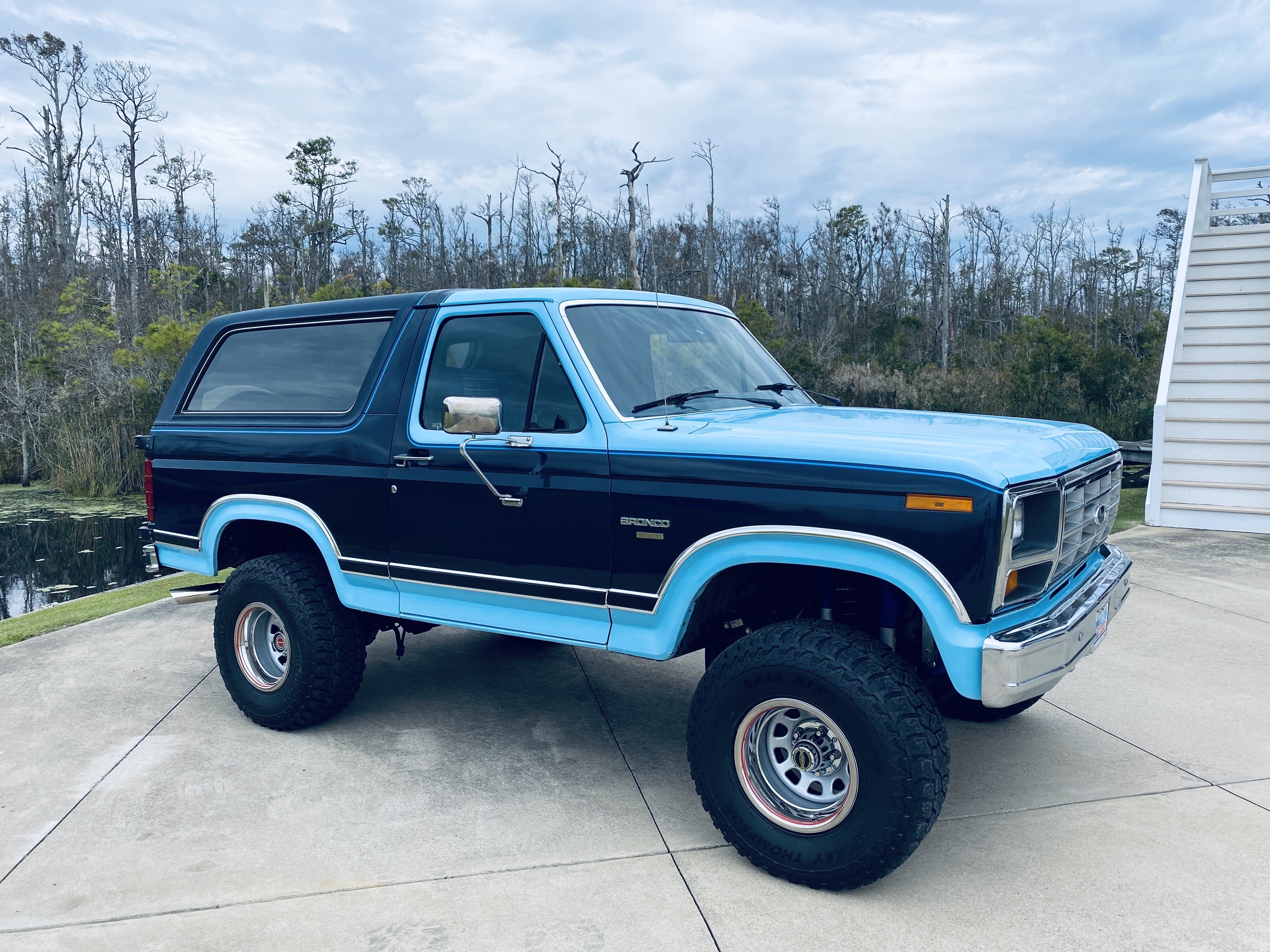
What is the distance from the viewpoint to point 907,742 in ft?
9.76

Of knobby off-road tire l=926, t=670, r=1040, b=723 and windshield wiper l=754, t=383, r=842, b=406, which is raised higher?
windshield wiper l=754, t=383, r=842, b=406

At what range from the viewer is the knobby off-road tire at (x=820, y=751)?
3000 mm

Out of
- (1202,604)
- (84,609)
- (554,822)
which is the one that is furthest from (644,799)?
(84,609)

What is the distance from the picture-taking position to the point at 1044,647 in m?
2.99

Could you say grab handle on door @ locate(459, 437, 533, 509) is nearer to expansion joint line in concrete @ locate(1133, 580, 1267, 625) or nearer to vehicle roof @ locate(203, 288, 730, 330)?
vehicle roof @ locate(203, 288, 730, 330)

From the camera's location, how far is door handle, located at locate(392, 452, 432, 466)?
4.11 meters

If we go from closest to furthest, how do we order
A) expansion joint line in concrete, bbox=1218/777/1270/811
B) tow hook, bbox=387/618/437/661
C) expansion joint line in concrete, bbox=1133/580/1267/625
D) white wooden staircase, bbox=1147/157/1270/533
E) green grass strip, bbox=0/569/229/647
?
expansion joint line in concrete, bbox=1218/777/1270/811
tow hook, bbox=387/618/437/661
expansion joint line in concrete, bbox=1133/580/1267/625
green grass strip, bbox=0/569/229/647
white wooden staircase, bbox=1147/157/1270/533

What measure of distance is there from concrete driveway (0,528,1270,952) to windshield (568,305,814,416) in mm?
1740

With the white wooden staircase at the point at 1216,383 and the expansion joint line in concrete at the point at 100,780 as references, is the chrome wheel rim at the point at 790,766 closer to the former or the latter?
the expansion joint line in concrete at the point at 100,780

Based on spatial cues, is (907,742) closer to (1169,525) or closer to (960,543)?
(960,543)

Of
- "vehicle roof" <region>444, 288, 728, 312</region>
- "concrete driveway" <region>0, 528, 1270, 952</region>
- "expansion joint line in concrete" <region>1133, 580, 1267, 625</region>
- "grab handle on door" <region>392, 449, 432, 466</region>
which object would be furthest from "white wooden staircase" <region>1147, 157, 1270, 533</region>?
"grab handle on door" <region>392, 449, 432, 466</region>

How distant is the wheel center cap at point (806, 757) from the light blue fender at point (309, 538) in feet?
6.68

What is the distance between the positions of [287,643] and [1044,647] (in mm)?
3569

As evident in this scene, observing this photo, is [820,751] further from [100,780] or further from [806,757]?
[100,780]
